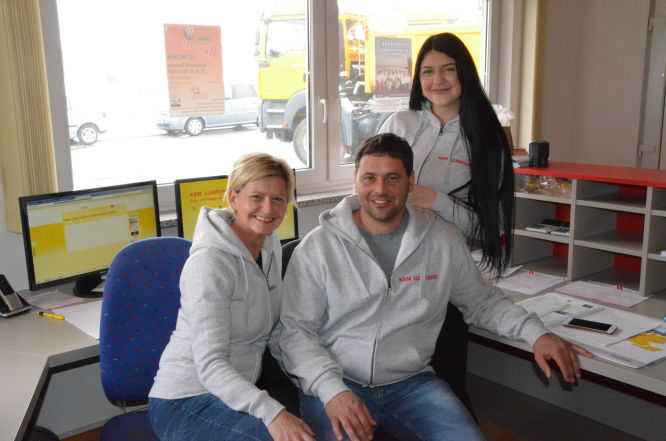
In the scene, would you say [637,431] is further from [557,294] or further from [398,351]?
[398,351]

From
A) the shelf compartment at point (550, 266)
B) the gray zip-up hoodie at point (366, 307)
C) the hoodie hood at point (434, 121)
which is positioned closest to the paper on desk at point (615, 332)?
the gray zip-up hoodie at point (366, 307)

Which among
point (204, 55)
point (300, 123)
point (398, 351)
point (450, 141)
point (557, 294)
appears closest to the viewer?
point (398, 351)

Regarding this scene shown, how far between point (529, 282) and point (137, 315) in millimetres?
1360

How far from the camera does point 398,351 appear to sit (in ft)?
5.53

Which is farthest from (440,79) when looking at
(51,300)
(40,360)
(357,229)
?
(51,300)

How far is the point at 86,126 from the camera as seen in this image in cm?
251

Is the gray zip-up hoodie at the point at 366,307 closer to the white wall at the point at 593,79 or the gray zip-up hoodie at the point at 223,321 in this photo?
the gray zip-up hoodie at the point at 223,321

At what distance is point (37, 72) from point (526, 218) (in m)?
1.90

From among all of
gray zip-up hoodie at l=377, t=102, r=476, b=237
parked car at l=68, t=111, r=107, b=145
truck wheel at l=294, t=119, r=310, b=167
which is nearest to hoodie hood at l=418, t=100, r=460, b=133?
gray zip-up hoodie at l=377, t=102, r=476, b=237

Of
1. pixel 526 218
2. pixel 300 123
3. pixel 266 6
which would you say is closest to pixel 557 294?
pixel 526 218

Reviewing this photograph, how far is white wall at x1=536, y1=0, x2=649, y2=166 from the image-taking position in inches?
148

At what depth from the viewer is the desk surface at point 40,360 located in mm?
1389

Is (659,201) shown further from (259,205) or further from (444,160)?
(259,205)

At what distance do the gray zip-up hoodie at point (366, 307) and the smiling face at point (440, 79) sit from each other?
40cm
